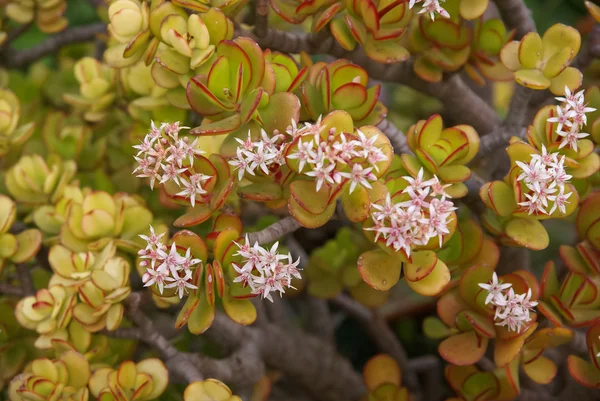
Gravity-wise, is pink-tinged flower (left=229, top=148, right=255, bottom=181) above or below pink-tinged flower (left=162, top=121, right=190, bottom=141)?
below

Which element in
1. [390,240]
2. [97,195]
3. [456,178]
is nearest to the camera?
[390,240]

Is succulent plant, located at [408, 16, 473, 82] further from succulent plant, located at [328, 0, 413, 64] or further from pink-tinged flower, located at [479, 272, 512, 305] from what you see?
pink-tinged flower, located at [479, 272, 512, 305]

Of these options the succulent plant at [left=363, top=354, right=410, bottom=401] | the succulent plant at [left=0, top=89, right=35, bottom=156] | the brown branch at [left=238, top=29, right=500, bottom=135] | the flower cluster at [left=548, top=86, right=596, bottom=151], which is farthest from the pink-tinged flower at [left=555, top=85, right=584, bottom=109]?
the succulent plant at [left=0, top=89, right=35, bottom=156]

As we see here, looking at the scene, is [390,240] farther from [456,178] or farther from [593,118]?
[593,118]

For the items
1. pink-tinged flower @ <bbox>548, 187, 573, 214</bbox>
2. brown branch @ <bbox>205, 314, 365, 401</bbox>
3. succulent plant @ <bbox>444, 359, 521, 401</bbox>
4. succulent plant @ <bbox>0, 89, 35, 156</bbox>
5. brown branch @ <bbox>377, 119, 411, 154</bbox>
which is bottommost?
brown branch @ <bbox>205, 314, 365, 401</bbox>

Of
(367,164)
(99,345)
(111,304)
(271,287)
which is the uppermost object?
(367,164)

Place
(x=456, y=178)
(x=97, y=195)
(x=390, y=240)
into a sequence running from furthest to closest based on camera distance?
(x=97, y=195) → (x=456, y=178) → (x=390, y=240)

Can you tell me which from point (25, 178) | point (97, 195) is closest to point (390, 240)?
point (97, 195)
